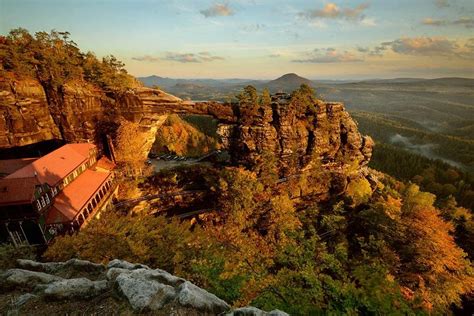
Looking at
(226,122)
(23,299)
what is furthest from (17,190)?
(226,122)

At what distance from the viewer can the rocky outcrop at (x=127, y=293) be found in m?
9.12

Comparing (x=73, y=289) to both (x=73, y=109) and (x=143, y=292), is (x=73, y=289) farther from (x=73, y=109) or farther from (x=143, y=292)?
(x=73, y=109)

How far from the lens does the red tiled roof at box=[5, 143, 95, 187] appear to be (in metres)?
26.7

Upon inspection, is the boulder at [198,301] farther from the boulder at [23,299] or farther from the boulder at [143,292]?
the boulder at [23,299]

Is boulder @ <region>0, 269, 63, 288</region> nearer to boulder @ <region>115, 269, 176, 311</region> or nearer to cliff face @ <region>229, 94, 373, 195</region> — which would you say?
boulder @ <region>115, 269, 176, 311</region>

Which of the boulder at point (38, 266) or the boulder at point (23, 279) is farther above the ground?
the boulder at point (23, 279)

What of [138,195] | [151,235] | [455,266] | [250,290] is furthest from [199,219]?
[455,266]

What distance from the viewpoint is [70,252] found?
62.8 feet

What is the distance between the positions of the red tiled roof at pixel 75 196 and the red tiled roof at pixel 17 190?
10.4 ft

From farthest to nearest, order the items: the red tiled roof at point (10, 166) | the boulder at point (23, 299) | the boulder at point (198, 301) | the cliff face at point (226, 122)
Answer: the cliff face at point (226, 122) < the red tiled roof at point (10, 166) < the boulder at point (23, 299) < the boulder at point (198, 301)

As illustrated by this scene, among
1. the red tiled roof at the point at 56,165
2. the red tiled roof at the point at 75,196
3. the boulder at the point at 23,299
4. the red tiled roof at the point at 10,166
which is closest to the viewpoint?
the boulder at the point at 23,299

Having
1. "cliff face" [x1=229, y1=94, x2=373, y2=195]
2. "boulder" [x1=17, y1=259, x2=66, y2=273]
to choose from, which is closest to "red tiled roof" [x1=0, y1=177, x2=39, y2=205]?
"boulder" [x1=17, y1=259, x2=66, y2=273]

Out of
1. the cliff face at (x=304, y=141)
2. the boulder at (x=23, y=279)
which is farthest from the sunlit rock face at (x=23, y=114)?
the boulder at (x=23, y=279)

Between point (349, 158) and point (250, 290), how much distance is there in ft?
143
